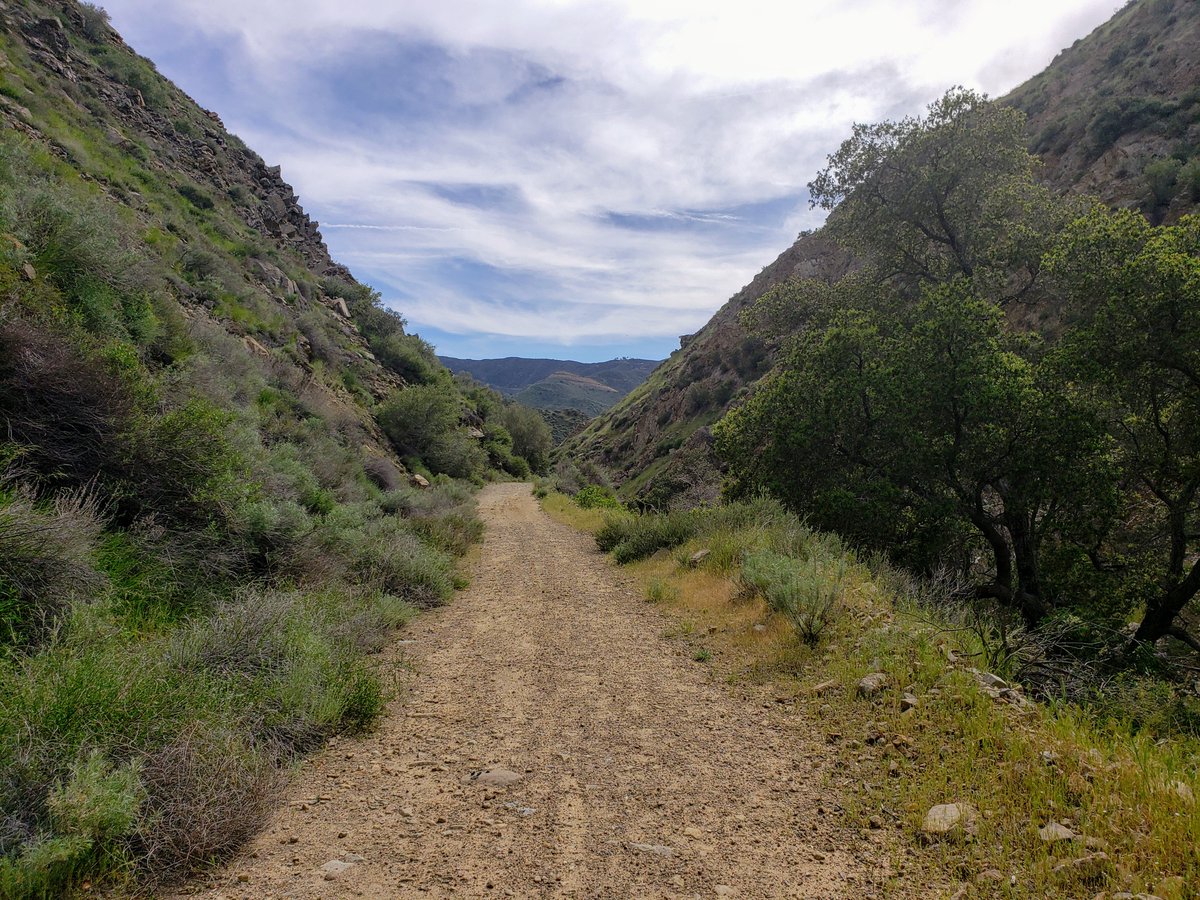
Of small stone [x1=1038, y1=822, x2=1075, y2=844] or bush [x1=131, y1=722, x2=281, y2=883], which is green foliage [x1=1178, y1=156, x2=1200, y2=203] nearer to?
small stone [x1=1038, y1=822, x2=1075, y2=844]

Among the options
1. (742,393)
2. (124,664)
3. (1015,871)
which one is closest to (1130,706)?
(1015,871)

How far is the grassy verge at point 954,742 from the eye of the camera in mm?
2592

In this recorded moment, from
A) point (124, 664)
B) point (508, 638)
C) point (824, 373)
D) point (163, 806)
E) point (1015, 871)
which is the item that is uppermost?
point (824, 373)

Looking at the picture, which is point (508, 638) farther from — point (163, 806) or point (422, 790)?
point (163, 806)

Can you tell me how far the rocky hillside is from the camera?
23.6 m

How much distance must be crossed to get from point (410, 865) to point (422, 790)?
0.73 metres

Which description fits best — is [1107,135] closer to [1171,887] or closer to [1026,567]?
[1026,567]

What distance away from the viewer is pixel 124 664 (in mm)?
3209

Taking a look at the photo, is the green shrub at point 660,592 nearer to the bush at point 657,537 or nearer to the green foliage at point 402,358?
the bush at point 657,537

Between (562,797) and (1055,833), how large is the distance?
8.22 feet

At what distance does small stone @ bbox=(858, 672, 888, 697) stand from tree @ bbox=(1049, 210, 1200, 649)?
7.29 meters

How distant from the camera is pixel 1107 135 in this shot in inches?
1101

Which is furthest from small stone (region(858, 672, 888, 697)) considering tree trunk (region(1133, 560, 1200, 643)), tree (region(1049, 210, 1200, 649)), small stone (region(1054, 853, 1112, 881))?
tree (region(1049, 210, 1200, 649))

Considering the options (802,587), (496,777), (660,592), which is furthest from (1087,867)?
(660,592)
